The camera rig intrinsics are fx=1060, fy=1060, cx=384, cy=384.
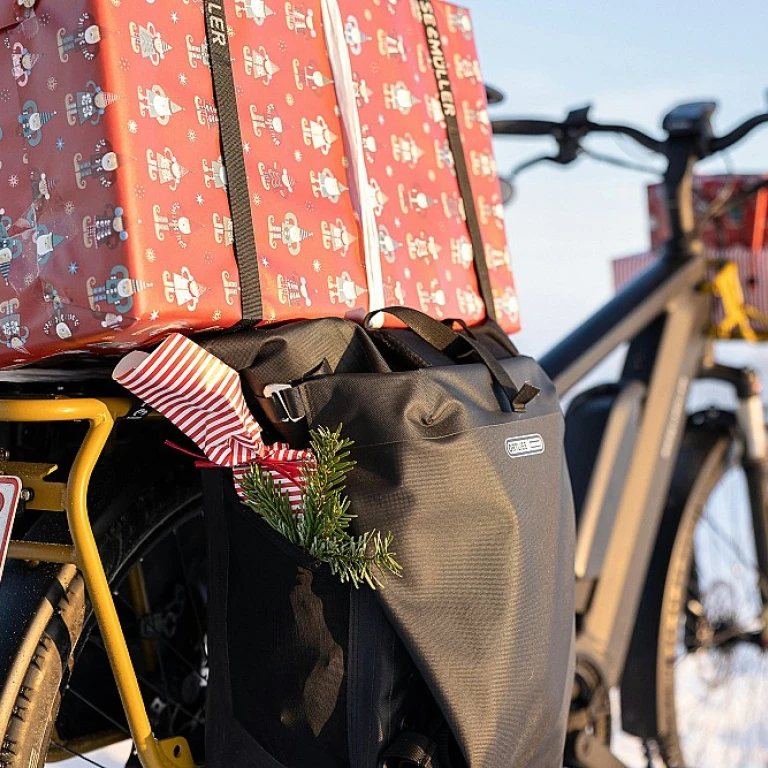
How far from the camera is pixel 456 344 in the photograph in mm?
1297

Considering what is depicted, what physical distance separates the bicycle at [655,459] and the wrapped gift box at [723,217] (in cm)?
23

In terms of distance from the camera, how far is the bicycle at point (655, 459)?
1.95m

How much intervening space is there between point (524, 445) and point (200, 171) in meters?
Answer: 0.49

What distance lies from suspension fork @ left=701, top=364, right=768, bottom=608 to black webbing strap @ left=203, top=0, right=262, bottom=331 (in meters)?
1.43

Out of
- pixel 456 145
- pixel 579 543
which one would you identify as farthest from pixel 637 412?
pixel 456 145

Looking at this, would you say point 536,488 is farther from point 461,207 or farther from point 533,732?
point 461,207

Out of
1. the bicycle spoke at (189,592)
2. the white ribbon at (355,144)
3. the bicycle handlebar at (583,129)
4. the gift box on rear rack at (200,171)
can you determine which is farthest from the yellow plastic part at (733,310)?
the bicycle spoke at (189,592)

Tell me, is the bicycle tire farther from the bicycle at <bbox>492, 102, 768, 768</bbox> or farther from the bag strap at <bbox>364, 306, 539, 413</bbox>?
the bicycle at <bbox>492, 102, 768, 768</bbox>

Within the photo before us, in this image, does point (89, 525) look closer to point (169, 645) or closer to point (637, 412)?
point (169, 645)

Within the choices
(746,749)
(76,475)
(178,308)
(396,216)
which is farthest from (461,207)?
(746,749)

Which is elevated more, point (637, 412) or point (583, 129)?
point (583, 129)

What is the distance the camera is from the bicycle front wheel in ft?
7.14

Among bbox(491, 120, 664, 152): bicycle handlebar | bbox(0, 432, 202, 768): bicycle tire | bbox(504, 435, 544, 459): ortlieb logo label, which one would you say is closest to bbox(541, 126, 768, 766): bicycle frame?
bbox(491, 120, 664, 152): bicycle handlebar

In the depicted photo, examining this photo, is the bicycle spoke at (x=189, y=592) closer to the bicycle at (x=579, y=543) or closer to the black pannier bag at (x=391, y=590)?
the bicycle at (x=579, y=543)
